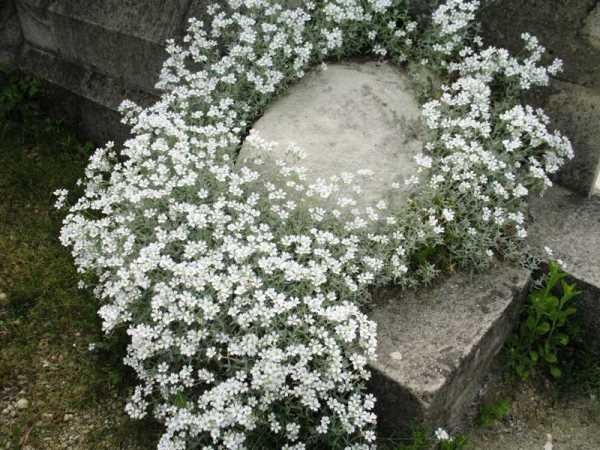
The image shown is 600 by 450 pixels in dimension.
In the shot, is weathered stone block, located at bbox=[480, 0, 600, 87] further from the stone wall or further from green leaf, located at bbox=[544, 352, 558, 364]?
green leaf, located at bbox=[544, 352, 558, 364]

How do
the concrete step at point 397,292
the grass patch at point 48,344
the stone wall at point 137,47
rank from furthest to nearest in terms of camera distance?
the stone wall at point 137,47
the grass patch at point 48,344
the concrete step at point 397,292

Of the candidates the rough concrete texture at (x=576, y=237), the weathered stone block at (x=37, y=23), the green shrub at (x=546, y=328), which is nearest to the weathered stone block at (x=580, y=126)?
the rough concrete texture at (x=576, y=237)

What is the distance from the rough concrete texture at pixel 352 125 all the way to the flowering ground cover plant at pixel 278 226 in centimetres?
10

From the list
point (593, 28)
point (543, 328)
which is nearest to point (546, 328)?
point (543, 328)

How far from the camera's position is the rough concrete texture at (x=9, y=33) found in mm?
5934

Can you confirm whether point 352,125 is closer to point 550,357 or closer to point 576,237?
point 576,237

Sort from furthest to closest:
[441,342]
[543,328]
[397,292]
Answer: [543,328], [397,292], [441,342]

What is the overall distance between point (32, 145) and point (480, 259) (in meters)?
3.88

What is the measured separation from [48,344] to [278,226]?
160 cm

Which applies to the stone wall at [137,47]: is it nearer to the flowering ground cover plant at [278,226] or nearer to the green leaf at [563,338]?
the flowering ground cover plant at [278,226]

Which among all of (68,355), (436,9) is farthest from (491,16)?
(68,355)

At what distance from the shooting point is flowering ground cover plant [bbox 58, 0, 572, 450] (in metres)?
3.10

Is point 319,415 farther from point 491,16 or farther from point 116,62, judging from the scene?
point 116,62

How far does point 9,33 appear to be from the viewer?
6.00 metres
